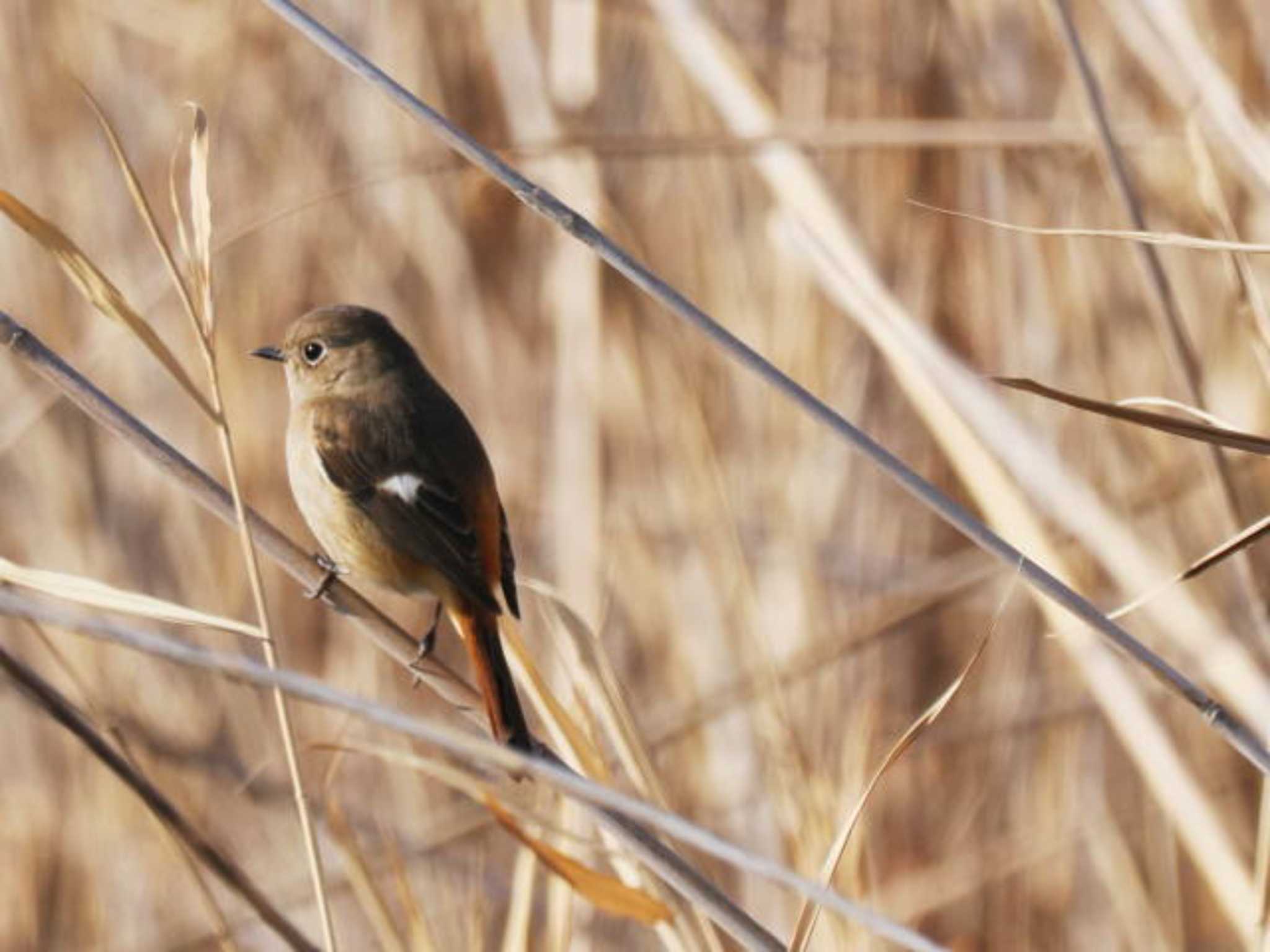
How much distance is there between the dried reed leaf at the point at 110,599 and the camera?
1170 millimetres

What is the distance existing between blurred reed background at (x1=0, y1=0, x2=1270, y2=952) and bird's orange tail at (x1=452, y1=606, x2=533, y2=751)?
536 millimetres

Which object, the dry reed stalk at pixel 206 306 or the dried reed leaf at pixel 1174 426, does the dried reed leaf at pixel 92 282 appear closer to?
the dry reed stalk at pixel 206 306

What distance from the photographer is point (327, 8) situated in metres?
2.85

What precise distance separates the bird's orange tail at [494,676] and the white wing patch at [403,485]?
0.59 ft

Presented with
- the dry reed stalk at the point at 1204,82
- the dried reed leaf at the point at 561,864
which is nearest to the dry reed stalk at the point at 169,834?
the dried reed leaf at the point at 561,864

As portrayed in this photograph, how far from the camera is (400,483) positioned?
6.44ft

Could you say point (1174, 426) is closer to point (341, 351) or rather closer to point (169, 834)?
point (169, 834)

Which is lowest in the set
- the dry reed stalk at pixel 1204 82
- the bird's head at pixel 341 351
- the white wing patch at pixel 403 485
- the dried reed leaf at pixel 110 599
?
the white wing patch at pixel 403 485

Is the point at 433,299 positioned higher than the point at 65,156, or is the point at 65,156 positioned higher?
the point at 65,156

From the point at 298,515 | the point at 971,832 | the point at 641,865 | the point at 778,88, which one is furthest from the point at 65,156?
the point at 641,865

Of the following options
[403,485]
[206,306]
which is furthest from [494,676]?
[206,306]

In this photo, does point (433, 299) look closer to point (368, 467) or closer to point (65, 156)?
point (65, 156)

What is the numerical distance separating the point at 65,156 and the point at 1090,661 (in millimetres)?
1910

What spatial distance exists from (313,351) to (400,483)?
305mm
